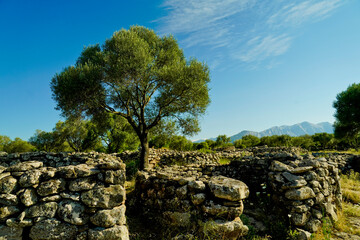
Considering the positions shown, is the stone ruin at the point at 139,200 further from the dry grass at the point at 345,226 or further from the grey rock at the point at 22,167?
the dry grass at the point at 345,226

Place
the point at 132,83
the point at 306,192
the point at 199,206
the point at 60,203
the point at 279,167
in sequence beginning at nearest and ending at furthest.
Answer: the point at 60,203 → the point at 199,206 → the point at 306,192 → the point at 279,167 → the point at 132,83

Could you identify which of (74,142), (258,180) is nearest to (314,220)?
(258,180)

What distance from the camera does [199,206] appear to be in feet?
17.2

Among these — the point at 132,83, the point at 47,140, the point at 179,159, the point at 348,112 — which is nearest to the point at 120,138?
the point at 47,140

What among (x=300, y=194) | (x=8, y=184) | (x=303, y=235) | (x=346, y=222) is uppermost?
(x=8, y=184)

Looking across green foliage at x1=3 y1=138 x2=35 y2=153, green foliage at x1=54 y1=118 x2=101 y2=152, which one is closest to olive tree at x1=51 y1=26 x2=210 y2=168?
green foliage at x1=54 y1=118 x2=101 y2=152

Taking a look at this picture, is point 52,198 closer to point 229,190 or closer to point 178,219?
point 178,219

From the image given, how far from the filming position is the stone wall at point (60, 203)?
12.4 feet

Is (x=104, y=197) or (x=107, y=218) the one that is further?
(x=104, y=197)

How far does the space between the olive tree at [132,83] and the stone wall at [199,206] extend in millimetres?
7434

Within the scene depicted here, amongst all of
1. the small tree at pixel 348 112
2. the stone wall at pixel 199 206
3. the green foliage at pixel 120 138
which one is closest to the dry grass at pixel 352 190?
the stone wall at pixel 199 206

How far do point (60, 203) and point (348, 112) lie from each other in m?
37.0

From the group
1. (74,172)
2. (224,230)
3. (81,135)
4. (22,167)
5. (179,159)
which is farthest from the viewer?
(81,135)

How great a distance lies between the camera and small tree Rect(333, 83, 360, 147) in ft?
87.4
